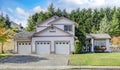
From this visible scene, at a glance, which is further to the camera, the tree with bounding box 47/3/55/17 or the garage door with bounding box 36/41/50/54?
the tree with bounding box 47/3/55/17

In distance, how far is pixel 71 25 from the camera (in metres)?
46.7

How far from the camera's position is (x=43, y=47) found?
1721 inches

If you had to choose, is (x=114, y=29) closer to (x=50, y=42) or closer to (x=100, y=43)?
(x=100, y=43)

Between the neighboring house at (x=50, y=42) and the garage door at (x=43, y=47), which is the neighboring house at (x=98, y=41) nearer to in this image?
the neighboring house at (x=50, y=42)

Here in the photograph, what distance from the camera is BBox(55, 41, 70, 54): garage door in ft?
142

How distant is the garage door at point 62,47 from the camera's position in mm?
43375

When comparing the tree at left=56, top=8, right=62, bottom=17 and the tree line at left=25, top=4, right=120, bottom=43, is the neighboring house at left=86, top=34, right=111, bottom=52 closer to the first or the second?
the tree line at left=25, top=4, right=120, bottom=43

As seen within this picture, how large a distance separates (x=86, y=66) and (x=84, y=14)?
65897 millimetres

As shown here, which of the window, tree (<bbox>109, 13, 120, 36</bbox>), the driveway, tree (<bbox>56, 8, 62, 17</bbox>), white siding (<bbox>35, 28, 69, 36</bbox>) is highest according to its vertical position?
tree (<bbox>56, 8, 62, 17</bbox>)

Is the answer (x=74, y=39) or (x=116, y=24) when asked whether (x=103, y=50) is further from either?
(x=116, y=24)

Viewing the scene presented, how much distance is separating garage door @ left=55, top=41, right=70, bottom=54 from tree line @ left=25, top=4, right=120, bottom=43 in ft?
111

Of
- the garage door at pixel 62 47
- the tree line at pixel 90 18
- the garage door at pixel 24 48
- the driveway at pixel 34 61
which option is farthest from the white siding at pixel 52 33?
the tree line at pixel 90 18

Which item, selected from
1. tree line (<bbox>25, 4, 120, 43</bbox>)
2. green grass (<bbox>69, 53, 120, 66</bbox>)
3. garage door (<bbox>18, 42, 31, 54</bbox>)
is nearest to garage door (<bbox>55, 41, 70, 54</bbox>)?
garage door (<bbox>18, 42, 31, 54</bbox>)

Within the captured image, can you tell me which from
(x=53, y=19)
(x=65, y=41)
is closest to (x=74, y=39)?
(x=65, y=41)
